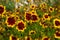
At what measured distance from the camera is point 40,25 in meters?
2.09

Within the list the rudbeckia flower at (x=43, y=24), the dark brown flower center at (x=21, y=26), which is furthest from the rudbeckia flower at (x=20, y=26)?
the rudbeckia flower at (x=43, y=24)

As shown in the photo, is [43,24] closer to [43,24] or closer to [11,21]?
[43,24]

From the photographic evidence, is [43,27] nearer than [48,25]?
Yes

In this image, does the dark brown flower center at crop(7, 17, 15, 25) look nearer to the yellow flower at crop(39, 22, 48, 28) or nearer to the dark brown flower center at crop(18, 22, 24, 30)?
the dark brown flower center at crop(18, 22, 24, 30)

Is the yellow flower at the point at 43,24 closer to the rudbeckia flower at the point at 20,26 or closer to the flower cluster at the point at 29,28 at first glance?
the flower cluster at the point at 29,28

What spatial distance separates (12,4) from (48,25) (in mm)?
948

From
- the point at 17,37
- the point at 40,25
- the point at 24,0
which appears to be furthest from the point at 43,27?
the point at 24,0

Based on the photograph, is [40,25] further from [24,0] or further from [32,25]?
[24,0]

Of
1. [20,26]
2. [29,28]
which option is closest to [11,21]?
[20,26]

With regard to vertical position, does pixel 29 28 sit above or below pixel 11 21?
below

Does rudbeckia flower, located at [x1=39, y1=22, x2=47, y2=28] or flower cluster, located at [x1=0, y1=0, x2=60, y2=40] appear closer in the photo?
flower cluster, located at [x1=0, y1=0, x2=60, y2=40]

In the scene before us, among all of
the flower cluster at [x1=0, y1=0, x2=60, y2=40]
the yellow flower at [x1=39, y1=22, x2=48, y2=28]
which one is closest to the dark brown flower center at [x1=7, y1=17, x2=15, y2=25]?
the flower cluster at [x1=0, y1=0, x2=60, y2=40]

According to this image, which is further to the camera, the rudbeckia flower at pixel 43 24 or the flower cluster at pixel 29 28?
the rudbeckia flower at pixel 43 24

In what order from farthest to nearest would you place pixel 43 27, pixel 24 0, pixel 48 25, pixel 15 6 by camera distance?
pixel 24 0 → pixel 15 6 → pixel 48 25 → pixel 43 27
